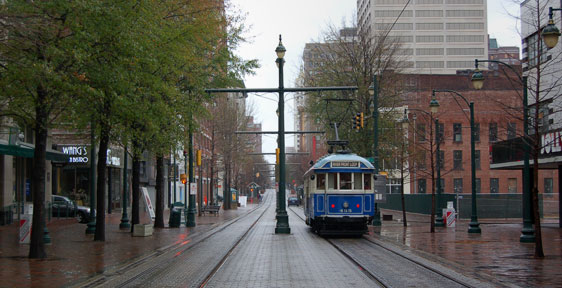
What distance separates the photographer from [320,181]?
26.1 metres

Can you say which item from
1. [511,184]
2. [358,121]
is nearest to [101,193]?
[358,121]

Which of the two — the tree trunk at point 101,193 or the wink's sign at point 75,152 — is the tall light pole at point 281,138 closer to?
the tree trunk at point 101,193

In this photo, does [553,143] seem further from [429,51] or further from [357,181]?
[429,51]

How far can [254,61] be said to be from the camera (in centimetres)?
3028

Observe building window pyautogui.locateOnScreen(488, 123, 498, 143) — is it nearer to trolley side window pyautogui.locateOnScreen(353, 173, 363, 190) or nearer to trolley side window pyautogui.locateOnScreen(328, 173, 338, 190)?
trolley side window pyautogui.locateOnScreen(353, 173, 363, 190)

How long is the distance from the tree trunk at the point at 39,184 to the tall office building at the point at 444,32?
9755 centimetres

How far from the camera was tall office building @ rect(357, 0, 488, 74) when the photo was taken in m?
109

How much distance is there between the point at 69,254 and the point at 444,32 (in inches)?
4008

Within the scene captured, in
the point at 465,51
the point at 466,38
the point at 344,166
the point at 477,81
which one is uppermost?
the point at 466,38

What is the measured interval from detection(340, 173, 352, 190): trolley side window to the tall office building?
285 feet

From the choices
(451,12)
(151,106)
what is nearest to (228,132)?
(151,106)

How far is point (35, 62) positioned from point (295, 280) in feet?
26.9

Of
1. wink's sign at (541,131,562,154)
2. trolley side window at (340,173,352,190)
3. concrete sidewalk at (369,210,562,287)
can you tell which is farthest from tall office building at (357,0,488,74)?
concrete sidewalk at (369,210,562,287)

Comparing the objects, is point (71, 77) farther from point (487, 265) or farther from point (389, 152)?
point (389, 152)
